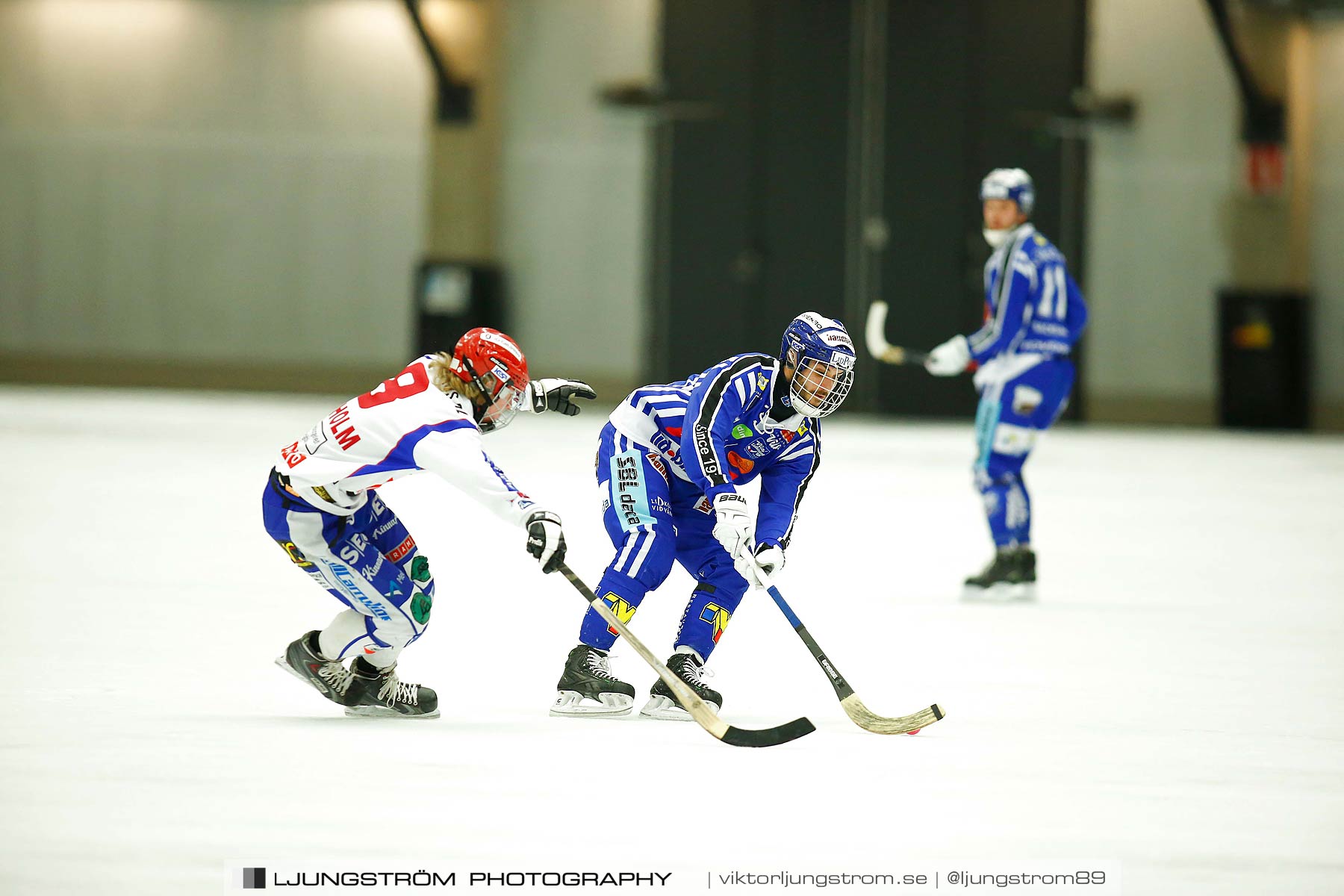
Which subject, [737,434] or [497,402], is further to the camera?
[737,434]

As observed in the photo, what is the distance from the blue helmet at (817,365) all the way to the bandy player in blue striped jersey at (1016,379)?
2626mm

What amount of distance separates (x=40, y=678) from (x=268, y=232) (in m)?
15.6

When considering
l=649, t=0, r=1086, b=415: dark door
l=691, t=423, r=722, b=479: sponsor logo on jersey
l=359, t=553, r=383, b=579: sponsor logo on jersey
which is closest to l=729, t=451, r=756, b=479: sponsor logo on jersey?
l=691, t=423, r=722, b=479: sponsor logo on jersey

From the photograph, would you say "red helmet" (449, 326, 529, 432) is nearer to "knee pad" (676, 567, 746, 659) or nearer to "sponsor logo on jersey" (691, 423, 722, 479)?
"sponsor logo on jersey" (691, 423, 722, 479)

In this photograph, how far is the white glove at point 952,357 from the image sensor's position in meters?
7.41

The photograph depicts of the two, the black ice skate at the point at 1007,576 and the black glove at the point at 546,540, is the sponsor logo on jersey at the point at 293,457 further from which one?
the black ice skate at the point at 1007,576

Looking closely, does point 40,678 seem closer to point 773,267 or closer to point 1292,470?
point 1292,470

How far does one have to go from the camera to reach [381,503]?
4648 millimetres

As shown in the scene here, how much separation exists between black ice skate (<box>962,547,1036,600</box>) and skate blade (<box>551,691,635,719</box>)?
2.88 meters

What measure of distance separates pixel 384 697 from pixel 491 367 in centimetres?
97

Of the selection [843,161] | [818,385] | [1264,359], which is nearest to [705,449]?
[818,385]

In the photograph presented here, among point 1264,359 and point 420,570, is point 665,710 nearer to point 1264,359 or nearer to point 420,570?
point 420,570

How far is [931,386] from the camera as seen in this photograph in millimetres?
18500

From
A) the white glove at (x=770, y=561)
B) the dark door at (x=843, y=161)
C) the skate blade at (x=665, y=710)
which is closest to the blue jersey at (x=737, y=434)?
the white glove at (x=770, y=561)
